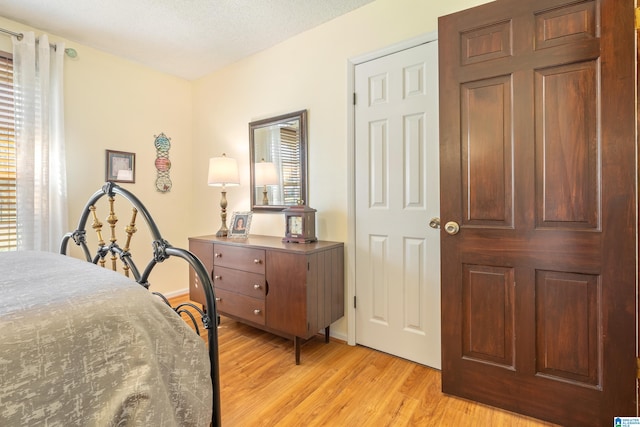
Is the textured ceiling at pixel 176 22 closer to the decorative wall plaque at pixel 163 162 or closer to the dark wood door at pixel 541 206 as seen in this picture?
the decorative wall plaque at pixel 163 162

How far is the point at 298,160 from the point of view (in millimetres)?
2572

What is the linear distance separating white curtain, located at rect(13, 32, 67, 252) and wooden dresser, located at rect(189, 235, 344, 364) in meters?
1.30

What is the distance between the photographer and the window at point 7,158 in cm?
235

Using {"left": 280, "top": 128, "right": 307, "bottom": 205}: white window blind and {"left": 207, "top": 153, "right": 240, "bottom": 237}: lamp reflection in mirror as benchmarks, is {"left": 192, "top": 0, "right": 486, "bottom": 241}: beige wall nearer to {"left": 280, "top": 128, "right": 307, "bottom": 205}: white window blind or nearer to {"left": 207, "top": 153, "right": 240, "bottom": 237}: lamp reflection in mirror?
{"left": 280, "top": 128, "right": 307, "bottom": 205}: white window blind

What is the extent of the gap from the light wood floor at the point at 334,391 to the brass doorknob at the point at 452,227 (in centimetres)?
90

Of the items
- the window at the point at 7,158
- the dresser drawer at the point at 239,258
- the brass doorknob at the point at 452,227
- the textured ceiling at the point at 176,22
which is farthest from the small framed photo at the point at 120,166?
the brass doorknob at the point at 452,227

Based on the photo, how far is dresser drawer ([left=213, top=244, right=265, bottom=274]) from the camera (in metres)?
2.21

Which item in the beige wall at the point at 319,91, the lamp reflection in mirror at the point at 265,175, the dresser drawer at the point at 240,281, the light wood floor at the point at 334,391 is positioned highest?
the beige wall at the point at 319,91

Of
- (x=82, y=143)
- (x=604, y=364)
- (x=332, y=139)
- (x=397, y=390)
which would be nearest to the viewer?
(x=604, y=364)

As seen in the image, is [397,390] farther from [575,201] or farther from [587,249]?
[575,201]

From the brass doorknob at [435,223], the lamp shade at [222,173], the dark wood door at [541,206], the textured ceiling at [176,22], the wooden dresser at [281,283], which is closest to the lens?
the dark wood door at [541,206]

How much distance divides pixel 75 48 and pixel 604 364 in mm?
4226

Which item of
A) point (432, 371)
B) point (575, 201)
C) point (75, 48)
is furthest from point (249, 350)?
point (75, 48)

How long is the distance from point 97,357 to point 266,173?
213 cm
